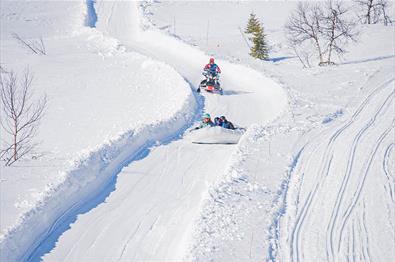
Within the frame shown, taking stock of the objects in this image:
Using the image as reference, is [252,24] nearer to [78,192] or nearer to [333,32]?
[333,32]

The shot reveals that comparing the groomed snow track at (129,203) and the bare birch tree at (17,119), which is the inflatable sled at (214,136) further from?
the bare birch tree at (17,119)

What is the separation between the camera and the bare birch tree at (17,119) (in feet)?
48.4

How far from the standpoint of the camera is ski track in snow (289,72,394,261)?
9.60 m

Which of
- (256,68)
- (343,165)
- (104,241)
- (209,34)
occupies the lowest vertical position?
(104,241)

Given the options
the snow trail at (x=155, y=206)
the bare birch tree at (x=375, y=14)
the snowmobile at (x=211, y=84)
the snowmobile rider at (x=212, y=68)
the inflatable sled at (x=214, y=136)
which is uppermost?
the bare birch tree at (x=375, y=14)

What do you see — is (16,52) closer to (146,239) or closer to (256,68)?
(256,68)

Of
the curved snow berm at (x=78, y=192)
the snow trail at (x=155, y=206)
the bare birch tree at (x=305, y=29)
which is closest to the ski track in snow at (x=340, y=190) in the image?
the snow trail at (x=155, y=206)

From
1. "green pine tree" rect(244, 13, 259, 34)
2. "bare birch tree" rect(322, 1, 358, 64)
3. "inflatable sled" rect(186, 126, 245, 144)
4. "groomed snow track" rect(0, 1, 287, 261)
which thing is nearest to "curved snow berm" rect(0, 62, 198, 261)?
"groomed snow track" rect(0, 1, 287, 261)

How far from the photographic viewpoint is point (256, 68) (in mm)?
26297

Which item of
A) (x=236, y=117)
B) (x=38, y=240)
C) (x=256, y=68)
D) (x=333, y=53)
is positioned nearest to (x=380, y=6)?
(x=333, y=53)

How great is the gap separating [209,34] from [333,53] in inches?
513

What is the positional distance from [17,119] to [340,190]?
36.8ft

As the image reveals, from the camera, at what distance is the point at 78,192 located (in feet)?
38.6

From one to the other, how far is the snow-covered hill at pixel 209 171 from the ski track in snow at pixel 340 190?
0.04 m
